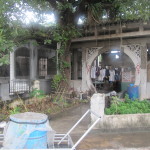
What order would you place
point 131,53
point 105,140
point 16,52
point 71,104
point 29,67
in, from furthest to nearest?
point 29,67 → point 16,52 → point 131,53 → point 71,104 → point 105,140

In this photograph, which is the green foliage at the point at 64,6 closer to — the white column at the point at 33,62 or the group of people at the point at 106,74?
the white column at the point at 33,62

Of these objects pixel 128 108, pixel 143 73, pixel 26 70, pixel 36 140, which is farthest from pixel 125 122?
pixel 26 70

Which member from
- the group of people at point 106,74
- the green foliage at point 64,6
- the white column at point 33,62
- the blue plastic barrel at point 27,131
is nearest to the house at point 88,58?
the white column at point 33,62

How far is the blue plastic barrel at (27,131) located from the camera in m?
3.43

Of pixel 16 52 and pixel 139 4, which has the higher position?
pixel 139 4

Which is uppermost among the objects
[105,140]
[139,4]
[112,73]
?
[139,4]

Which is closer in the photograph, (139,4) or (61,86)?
(139,4)

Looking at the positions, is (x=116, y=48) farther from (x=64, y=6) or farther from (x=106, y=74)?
(x=64, y=6)

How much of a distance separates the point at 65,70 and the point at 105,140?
218 inches

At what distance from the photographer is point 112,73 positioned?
14500mm

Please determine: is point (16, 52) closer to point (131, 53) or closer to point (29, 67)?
point (29, 67)

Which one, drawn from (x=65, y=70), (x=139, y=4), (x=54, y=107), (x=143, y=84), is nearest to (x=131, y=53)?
(x=143, y=84)

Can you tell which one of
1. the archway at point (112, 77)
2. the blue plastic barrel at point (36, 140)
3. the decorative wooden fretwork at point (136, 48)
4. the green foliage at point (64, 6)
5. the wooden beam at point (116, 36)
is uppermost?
the green foliage at point (64, 6)

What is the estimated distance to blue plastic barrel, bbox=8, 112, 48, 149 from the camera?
3.43 meters
